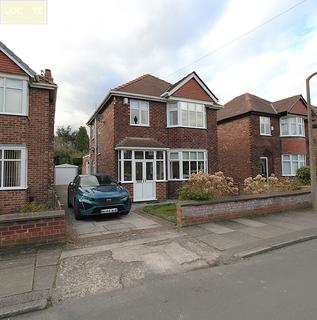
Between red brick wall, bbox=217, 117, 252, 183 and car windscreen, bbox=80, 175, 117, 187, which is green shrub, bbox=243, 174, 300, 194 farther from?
red brick wall, bbox=217, 117, 252, 183

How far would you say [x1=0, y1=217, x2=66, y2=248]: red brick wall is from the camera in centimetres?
590

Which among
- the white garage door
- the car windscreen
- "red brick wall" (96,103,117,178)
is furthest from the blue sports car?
the white garage door

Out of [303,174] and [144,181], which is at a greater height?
[303,174]

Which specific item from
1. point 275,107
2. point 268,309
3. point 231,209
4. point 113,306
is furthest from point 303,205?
point 275,107

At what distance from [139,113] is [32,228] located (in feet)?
33.5

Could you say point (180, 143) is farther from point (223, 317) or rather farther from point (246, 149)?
point (223, 317)

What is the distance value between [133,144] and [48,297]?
10.6 meters

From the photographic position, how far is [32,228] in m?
6.14

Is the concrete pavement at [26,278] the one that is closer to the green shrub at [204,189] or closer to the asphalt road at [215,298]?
the asphalt road at [215,298]

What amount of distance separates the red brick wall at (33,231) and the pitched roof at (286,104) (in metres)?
20.0

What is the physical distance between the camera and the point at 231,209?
30.1 ft

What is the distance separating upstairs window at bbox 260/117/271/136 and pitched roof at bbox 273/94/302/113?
160 cm

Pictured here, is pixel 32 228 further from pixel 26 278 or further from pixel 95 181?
pixel 95 181

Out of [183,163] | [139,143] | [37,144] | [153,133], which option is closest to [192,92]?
[153,133]
